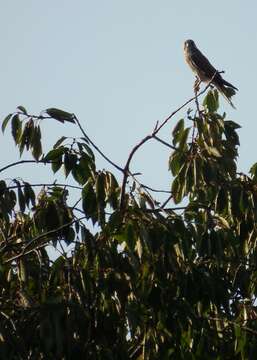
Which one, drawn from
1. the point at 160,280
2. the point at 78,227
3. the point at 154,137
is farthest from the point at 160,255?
the point at 154,137

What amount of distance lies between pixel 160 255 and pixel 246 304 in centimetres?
73

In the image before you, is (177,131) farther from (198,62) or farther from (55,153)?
(198,62)

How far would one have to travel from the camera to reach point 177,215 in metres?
5.90

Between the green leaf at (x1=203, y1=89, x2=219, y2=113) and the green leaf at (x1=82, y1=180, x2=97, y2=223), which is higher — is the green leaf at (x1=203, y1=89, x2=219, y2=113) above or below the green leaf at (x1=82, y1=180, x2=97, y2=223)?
above

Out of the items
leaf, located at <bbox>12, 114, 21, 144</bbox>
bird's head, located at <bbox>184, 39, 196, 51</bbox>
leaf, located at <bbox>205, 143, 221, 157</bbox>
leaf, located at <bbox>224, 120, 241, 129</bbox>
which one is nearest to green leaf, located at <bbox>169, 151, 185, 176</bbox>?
leaf, located at <bbox>205, 143, 221, 157</bbox>

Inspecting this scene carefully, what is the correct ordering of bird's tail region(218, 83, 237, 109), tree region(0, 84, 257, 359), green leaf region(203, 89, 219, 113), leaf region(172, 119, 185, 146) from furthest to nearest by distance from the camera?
bird's tail region(218, 83, 237, 109), green leaf region(203, 89, 219, 113), leaf region(172, 119, 185, 146), tree region(0, 84, 257, 359)

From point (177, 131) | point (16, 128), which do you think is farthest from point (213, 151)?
point (16, 128)

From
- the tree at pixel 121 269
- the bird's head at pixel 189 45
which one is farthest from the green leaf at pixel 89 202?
the bird's head at pixel 189 45

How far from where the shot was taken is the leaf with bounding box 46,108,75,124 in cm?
615

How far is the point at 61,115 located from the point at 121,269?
1.08 m

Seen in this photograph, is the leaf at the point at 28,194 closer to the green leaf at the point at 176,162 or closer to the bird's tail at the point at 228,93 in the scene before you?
the green leaf at the point at 176,162

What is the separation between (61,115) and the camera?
6.17 m

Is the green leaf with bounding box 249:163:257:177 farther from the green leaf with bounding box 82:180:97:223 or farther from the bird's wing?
the bird's wing

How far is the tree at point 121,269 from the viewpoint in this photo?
537cm
